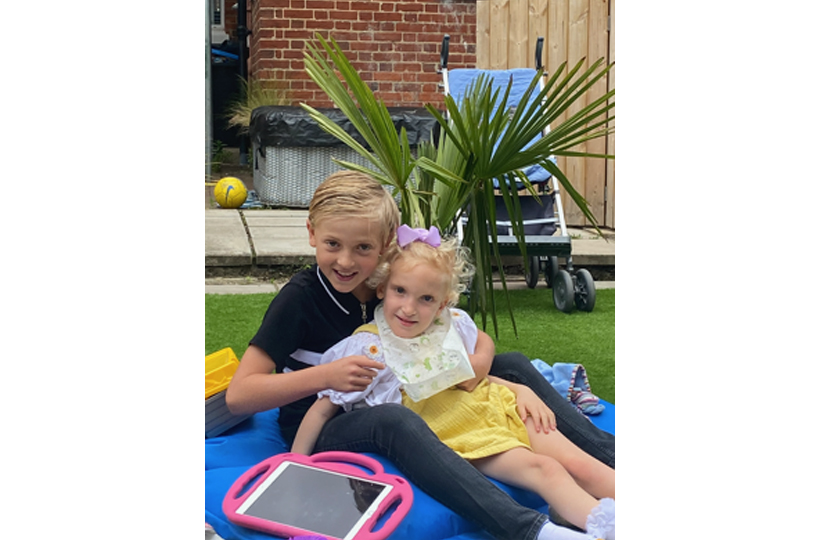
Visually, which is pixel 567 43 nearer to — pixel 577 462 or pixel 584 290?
pixel 584 290

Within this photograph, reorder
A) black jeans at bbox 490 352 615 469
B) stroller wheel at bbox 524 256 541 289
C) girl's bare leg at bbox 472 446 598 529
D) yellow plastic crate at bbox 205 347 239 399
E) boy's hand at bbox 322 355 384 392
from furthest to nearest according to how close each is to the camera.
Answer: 1. stroller wheel at bbox 524 256 541 289
2. yellow plastic crate at bbox 205 347 239 399
3. black jeans at bbox 490 352 615 469
4. boy's hand at bbox 322 355 384 392
5. girl's bare leg at bbox 472 446 598 529

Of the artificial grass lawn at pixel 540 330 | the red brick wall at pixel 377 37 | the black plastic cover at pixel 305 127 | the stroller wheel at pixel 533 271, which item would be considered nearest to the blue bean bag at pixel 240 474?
the artificial grass lawn at pixel 540 330

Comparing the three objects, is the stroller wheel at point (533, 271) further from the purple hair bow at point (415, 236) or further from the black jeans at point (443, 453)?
the purple hair bow at point (415, 236)

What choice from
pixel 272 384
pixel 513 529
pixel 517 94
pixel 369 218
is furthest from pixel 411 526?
pixel 517 94

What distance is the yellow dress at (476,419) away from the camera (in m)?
1.50

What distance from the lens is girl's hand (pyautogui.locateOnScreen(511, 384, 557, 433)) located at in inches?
61.7

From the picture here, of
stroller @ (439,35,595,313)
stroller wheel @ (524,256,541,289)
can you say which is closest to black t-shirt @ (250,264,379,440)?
stroller @ (439,35,595,313)

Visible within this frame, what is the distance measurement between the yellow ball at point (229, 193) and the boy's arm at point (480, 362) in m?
3.24

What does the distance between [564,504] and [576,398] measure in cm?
74

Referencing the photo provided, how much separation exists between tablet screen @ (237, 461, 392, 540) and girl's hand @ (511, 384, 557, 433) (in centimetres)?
35

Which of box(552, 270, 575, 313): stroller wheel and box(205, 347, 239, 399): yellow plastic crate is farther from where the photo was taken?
box(552, 270, 575, 313): stroller wheel

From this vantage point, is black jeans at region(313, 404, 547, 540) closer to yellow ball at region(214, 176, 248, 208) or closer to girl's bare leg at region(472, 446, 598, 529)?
girl's bare leg at region(472, 446, 598, 529)

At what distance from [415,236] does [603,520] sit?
62 centimetres
